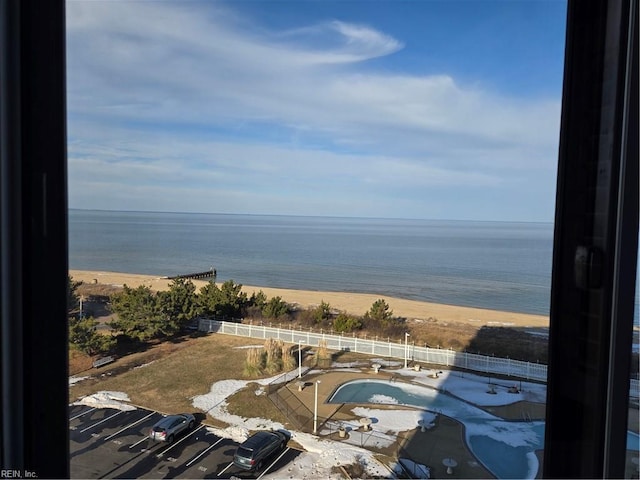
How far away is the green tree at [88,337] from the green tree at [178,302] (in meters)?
0.12

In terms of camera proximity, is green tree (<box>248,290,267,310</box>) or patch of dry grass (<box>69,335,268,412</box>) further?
green tree (<box>248,290,267,310</box>)

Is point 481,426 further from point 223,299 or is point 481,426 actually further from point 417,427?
point 223,299

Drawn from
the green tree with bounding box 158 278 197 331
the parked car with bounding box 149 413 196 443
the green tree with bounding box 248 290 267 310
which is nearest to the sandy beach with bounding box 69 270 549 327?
the green tree with bounding box 248 290 267 310

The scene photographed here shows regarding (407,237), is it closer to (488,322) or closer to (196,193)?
(488,322)

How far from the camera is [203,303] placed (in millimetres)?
894

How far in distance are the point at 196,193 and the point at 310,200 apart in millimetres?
394

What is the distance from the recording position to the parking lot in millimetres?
701

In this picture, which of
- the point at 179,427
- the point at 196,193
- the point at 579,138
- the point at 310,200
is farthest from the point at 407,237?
the point at 179,427

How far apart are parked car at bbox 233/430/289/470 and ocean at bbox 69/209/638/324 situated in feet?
1.22

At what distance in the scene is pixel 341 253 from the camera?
122 centimetres

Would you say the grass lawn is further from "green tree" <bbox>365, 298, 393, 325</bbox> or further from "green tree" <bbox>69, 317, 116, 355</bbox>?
"green tree" <bbox>365, 298, 393, 325</bbox>

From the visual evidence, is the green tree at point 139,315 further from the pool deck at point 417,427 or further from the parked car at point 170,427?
the pool deck at point 417,427

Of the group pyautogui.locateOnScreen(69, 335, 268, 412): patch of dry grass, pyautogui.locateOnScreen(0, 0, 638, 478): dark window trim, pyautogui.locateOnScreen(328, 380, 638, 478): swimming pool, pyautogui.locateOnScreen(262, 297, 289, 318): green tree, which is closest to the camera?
pyautogui.locateOnScreen(0, 0, 638, 478): dark window trim

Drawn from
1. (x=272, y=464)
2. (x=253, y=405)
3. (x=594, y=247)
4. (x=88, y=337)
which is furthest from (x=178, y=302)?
(x=594, y=247)
